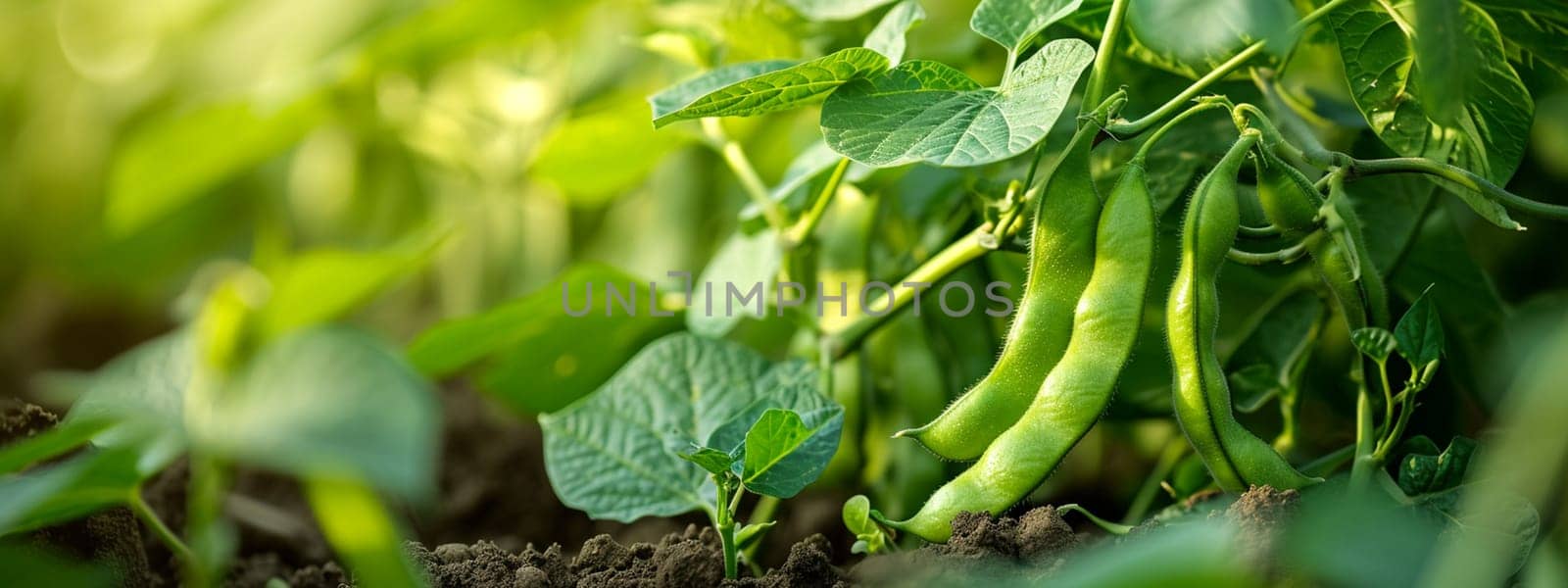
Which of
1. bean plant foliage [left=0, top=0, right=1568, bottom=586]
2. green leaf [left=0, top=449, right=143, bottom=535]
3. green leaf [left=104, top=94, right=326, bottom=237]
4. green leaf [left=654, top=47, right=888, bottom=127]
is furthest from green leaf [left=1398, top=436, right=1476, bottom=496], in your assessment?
green leaf [left=104, top=94, right=326, bottom=237]

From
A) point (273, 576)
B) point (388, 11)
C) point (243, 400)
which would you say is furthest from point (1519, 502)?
point (388, 11)

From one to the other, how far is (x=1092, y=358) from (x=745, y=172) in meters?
0.34

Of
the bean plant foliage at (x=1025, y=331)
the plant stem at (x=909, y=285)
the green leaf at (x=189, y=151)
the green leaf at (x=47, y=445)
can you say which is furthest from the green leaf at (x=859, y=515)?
the green leaf at (x=189, y=151)

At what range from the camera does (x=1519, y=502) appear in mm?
521

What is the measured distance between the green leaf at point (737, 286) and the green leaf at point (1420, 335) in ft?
1.21

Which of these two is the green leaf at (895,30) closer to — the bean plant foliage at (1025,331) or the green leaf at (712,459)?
the bean plant foliage at (1025,331)

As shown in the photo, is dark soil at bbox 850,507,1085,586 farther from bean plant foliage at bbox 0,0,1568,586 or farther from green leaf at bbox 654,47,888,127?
green leaf at bbox 654,47,888,127

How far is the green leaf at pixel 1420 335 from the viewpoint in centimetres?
57

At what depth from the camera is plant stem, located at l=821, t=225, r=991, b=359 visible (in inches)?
26.3

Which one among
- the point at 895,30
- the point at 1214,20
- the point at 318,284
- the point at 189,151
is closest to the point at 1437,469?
the point at 1214,20

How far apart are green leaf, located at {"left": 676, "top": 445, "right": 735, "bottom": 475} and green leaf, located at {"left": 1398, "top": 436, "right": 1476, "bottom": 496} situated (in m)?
0.34

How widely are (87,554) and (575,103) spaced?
2.88 feet

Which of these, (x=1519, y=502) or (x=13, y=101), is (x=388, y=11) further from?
(x=1519, y=502)

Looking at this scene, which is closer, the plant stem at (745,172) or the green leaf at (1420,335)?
the green leaf at (1420,335)
